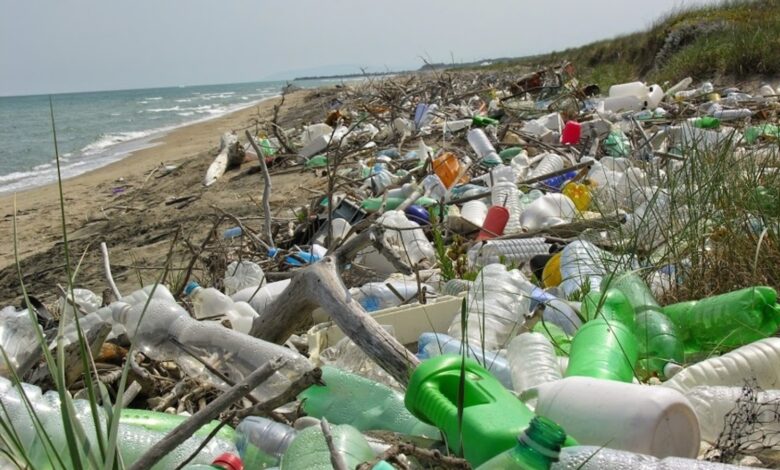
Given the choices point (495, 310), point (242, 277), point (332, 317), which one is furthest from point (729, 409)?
point (242, 277)

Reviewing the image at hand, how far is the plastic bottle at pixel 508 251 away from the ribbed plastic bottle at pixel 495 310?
573 millimetres

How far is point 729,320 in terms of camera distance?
1.98 m

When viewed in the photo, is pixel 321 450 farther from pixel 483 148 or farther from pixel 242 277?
pixel 483 148

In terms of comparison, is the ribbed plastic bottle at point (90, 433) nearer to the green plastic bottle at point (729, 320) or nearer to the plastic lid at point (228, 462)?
the plastic lid at point (228, 462)

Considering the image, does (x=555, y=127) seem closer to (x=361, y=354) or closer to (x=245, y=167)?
(x=245, y=167)

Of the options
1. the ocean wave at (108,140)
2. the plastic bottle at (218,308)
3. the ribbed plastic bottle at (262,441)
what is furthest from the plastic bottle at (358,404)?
the ocean wave at (108,140)

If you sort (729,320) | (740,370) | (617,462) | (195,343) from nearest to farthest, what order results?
(617,462), (740,370), (729,320), (195,343)

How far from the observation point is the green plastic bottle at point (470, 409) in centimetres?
126

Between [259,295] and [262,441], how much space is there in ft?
4.95

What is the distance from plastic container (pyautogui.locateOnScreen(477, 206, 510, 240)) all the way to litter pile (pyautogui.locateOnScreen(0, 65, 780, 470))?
0.04 feet

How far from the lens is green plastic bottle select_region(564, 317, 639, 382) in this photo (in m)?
1.66

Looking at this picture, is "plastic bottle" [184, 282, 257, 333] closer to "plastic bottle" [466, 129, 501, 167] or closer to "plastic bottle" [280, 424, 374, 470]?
"plastic bottle" [280, 424, 374, 470]

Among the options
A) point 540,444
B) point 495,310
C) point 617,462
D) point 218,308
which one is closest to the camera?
point 540,444

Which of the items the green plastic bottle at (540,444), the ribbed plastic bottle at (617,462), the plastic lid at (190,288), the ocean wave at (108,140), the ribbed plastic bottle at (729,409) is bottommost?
the ocean wave at (108,140)
